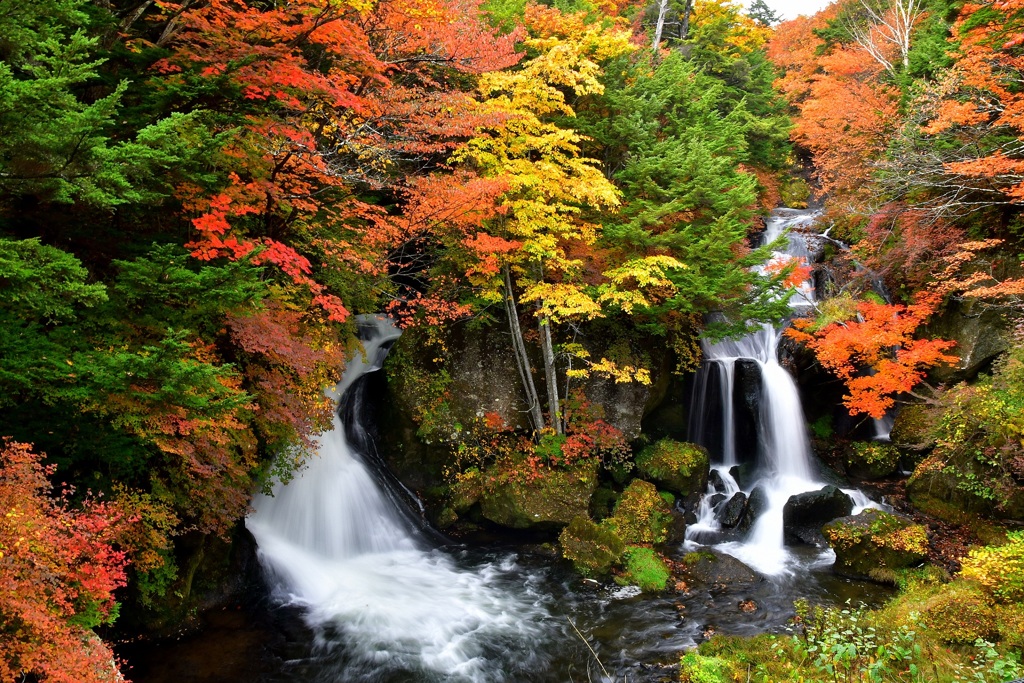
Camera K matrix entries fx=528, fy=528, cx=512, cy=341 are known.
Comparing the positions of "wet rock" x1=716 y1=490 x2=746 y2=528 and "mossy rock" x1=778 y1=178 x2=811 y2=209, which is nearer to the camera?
"wet rock" x1=716 y1=490 x2=746 y2=528

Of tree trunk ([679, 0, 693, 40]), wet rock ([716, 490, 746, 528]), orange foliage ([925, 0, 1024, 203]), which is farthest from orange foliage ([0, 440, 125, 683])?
tree trunk ([679, 0, 693, 40])

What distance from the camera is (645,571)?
10219 millimetres

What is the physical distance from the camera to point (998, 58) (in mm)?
11727

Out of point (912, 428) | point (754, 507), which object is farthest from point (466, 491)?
point (912, 428)

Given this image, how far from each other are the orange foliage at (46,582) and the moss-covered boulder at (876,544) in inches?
457

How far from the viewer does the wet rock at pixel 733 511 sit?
12.2 meters

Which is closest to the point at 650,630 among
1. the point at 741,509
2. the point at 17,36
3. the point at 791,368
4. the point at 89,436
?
the point at 741,509

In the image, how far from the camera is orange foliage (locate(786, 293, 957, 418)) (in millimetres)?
12141

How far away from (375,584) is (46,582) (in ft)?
20.3

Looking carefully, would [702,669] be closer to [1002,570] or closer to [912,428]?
[1002,570]

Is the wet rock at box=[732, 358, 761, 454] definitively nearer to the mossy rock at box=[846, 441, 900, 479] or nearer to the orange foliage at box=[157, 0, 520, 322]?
the mossy rock at box=[846, 441, 900, 479]

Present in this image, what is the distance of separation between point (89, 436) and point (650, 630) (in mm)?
8298

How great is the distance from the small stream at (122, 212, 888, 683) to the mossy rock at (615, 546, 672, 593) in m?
0.28

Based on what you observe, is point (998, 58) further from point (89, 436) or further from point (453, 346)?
point (89, 436)
